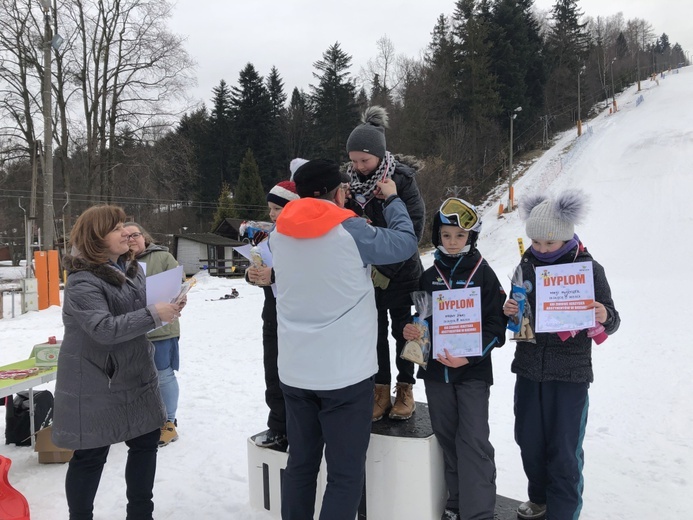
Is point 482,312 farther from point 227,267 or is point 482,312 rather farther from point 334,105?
point 334,105

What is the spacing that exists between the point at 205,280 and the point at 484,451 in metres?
17.0

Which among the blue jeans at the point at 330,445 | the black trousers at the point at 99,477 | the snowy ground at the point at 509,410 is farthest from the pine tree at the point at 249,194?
the blue jeans at the point at 330,445

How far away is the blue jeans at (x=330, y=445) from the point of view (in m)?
2.33

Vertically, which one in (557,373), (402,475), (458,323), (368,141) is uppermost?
(368,141)

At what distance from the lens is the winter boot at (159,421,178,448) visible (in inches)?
168

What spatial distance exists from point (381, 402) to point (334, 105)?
123ft

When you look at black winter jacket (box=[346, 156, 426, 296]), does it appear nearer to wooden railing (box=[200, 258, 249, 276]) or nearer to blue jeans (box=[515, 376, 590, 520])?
blue jeans (box=[515, 376, 590, 520])

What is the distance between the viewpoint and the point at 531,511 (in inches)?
111

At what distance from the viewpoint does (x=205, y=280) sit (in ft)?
60.7

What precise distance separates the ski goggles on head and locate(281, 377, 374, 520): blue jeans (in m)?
0.95

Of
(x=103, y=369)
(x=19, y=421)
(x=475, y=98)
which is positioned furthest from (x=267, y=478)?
(x=475, y=98)

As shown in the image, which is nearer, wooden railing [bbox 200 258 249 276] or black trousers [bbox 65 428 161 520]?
black trousers [bbox 65 428 161 520]

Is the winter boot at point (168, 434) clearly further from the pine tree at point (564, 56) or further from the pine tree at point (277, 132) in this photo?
the pine tree at point (564, 56)

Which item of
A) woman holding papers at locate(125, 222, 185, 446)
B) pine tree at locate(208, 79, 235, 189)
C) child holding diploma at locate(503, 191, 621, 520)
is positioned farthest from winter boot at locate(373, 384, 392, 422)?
pine tree at locate(208, 79, 235, 189)
